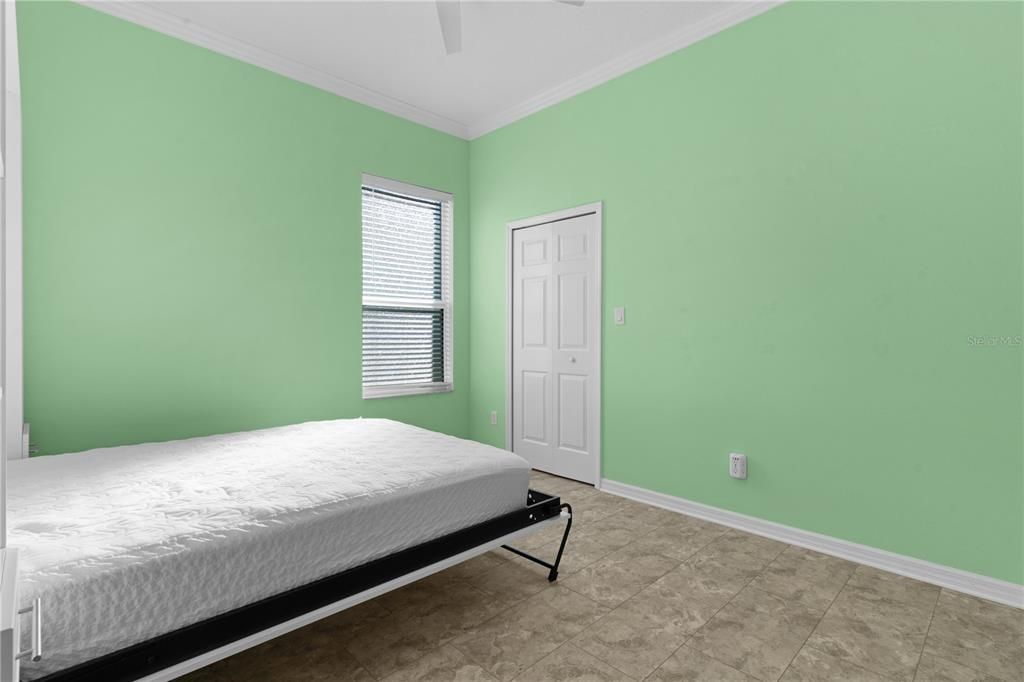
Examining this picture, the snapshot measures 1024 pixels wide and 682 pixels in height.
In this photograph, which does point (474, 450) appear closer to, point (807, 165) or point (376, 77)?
point (807, 165)

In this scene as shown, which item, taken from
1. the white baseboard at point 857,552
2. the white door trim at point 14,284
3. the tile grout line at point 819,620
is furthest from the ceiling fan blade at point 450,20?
the tile grout line at point 819,620

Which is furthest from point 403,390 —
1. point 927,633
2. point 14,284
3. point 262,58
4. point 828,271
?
point 927,633

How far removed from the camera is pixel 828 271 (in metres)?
2.63

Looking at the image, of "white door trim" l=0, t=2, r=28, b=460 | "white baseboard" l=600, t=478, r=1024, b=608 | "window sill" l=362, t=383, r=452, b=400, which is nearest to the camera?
"white baseboard" l=600, t=478, r=1024, b=608

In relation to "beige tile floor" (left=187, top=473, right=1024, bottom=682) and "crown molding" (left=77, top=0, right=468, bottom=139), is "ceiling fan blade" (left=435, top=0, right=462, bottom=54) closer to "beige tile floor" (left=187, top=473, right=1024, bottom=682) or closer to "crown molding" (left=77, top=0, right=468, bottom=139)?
"crown molding" (left=77, top=0, right=468, bottom=139)

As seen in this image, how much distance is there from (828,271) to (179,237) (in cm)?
356

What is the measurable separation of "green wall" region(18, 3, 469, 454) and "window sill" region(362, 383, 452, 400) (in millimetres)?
88

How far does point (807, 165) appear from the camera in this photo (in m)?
2.69

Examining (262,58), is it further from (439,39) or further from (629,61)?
(629,61)

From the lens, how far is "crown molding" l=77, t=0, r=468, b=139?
2.87 meters

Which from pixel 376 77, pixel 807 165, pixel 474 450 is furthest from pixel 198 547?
pixel 376 77

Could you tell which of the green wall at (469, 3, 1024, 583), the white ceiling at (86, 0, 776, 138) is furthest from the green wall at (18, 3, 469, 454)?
the green wall at (469, 3, 1024, 583)

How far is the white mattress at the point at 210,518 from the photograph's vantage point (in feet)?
4.19

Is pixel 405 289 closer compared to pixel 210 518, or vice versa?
pixel 210 518
